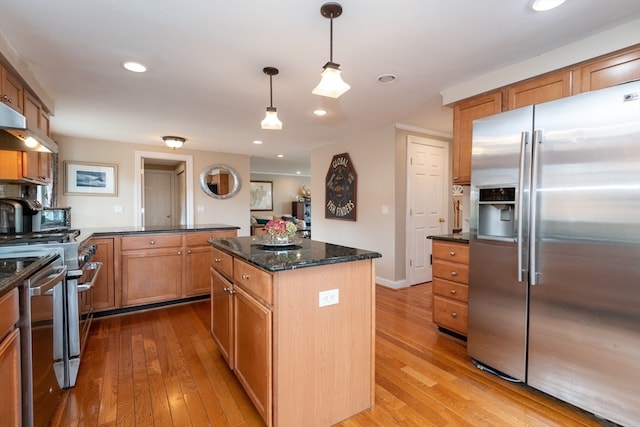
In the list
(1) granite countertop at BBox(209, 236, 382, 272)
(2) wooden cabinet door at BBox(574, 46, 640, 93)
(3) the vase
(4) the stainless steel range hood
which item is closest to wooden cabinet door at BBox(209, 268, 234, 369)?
(1) granite countertop at BBox(209, 236, 382, 272)

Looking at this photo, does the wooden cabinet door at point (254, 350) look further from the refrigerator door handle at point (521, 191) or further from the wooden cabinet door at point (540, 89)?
the wooden cabinet door at point (540, 89)

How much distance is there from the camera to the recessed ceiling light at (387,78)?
98.3 inches

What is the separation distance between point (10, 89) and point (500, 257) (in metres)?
3.64

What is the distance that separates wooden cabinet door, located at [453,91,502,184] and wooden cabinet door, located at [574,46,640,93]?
1.92 feet

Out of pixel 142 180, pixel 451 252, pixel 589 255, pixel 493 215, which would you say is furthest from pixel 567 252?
pixel 142 180

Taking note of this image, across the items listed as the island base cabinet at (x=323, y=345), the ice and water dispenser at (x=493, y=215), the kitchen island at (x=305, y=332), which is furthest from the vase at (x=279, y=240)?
the ice and water dispenser at (x=493, y=215)

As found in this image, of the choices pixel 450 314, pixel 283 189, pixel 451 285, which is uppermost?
pixel 283 189

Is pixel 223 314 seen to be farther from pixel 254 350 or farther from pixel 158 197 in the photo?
pixel 158 197

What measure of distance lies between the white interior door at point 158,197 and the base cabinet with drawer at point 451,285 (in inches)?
256

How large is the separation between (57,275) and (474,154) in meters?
2.64

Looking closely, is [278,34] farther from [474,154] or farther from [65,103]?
[65,103]

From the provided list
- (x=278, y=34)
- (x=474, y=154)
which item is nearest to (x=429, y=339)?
(x=474, y=154)

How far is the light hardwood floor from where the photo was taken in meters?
1.64

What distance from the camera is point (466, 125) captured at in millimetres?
2746
